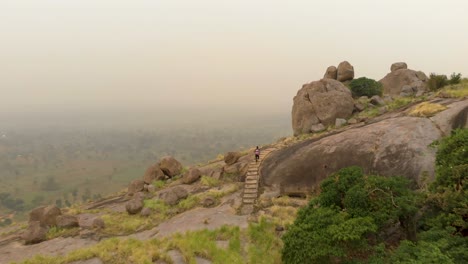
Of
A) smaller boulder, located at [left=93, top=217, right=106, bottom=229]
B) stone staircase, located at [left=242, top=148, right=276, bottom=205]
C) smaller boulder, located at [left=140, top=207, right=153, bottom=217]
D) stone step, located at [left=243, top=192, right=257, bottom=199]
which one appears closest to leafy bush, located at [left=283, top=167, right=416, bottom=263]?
stone staircase, located at [left=242, top=148, right=276, bottom=205]

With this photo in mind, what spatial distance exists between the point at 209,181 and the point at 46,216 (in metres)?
14.9

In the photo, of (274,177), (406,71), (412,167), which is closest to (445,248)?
(412,167)

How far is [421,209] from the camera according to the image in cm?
1691

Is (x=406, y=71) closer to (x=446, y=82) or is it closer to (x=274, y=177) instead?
(x=446, y=82)

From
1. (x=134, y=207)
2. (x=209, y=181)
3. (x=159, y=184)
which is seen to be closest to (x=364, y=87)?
(x=209, y=181)

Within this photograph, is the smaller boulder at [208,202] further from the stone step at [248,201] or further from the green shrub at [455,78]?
the green shrub at [455,78]

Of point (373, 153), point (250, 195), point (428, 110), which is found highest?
point (428, 110)

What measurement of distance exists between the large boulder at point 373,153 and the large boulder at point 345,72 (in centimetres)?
2610

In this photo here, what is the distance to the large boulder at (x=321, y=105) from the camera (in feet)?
134

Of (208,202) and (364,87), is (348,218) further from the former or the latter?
(364,87)

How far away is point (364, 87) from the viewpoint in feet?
157

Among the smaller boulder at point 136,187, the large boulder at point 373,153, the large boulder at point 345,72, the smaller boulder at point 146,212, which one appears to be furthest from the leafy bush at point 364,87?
the smaller boulder at point 146,212

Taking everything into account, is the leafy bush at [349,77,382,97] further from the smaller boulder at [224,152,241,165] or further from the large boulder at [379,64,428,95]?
the smaller boulder at [224,152,241,165]

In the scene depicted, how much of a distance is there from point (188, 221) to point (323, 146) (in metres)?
12.9
